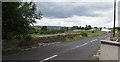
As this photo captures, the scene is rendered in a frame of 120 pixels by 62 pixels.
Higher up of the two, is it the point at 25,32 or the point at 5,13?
the point at 5,13

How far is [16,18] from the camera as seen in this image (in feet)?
80.1

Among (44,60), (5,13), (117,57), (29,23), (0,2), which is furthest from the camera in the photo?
(29,23)

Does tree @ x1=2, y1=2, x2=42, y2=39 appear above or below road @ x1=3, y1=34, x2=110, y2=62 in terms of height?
above

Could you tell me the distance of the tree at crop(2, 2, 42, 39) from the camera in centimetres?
2383

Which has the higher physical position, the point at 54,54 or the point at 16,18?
the point at 16,18

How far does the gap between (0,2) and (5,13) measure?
1.76 metres

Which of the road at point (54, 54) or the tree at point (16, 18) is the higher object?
the tree at point (16, 18)

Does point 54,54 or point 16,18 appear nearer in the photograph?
point 54,54

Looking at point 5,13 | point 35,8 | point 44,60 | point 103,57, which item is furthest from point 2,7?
point 103,57

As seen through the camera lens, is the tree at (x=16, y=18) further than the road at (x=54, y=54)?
Yes

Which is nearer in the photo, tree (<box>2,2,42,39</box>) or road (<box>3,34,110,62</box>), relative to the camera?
road (<box>3,34,110,62</box>)

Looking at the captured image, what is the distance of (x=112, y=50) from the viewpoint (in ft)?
39.9

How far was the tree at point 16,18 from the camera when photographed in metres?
23.8

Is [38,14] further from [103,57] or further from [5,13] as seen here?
[103,57]
